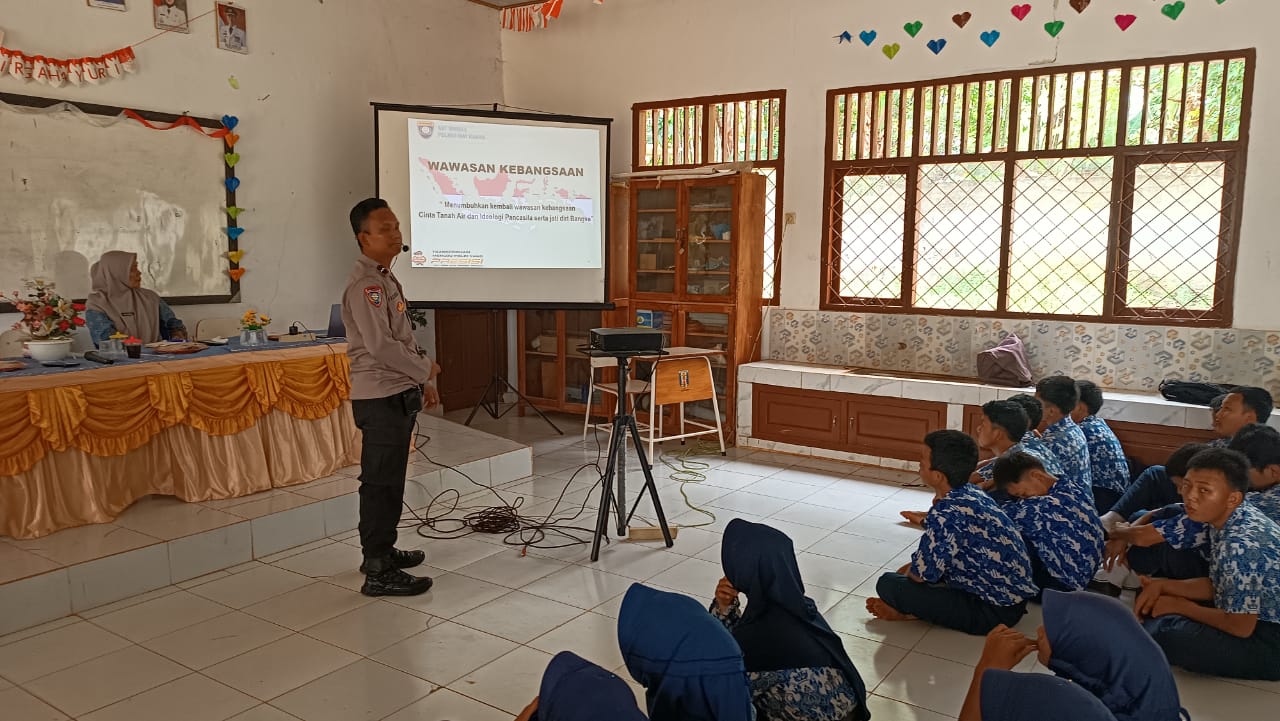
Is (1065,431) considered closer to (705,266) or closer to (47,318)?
(705,266)

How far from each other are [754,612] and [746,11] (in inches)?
202

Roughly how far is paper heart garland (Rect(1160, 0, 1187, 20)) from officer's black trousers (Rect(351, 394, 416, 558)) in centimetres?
462

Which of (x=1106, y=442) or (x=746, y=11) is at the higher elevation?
(x=746, y=11)

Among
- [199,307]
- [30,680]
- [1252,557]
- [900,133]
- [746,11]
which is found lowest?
[30,680]

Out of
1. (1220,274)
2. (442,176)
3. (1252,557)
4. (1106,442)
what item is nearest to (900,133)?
(1220,274)

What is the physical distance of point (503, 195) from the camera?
564 cm

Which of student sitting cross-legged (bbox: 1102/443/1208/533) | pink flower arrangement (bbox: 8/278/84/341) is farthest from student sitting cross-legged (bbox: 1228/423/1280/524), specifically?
pink flower arrangement (bbox: 8/278/84/341)

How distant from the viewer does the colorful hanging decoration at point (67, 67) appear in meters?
4.34

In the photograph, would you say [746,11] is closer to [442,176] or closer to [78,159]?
[442,176]

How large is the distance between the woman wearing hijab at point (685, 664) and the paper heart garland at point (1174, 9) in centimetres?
486

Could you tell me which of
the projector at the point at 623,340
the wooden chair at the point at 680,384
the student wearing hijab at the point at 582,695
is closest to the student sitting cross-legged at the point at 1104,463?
the projector at the point at 623,340

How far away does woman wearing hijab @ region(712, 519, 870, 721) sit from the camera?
1990mm

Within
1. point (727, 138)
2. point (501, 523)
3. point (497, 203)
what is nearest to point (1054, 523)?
point (501, 523)

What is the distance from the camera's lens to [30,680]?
270 cm
